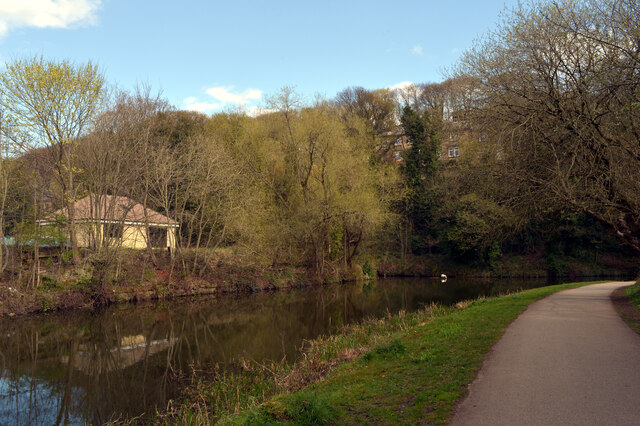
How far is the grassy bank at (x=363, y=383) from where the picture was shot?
17.8 feet

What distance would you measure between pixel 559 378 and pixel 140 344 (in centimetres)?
1313

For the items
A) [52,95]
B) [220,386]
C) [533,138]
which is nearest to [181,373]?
[220,386]

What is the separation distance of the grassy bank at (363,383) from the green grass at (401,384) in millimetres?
11

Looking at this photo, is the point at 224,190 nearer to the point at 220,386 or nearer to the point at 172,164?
the point at 172,164

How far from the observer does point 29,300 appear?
19.8m

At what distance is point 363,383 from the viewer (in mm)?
7059

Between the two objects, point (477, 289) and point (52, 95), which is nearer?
point (52, 95)

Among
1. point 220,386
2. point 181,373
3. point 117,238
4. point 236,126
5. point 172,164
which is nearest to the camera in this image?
point 220,386

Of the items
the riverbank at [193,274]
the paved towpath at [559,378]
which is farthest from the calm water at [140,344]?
the paved towpath at [559,378]

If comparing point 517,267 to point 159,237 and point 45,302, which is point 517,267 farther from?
point 45,302

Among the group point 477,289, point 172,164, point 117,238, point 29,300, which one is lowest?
point 477,289

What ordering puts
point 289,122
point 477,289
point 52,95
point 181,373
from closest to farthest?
point 181,373
point 52,95
point 477,289
point 289,122

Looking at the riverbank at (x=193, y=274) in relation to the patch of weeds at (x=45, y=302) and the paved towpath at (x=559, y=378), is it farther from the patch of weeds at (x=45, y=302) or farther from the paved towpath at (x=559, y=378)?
the paved towpath at (x=559, y=378)

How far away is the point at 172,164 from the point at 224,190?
3381 millimetres
